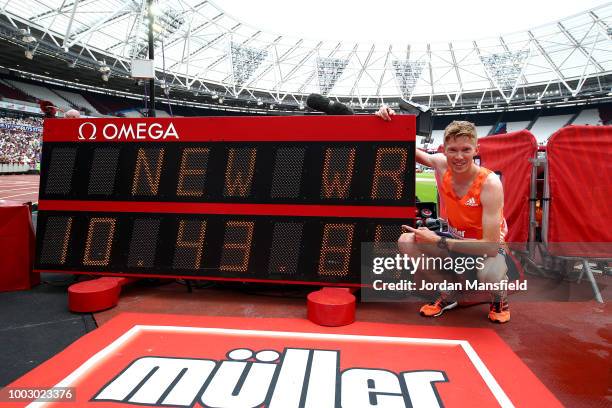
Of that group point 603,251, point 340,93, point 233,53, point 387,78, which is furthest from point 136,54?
point 603,251

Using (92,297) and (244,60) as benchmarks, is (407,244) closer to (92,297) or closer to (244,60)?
(92,297)

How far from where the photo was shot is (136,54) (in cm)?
2525

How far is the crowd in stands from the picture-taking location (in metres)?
24.2

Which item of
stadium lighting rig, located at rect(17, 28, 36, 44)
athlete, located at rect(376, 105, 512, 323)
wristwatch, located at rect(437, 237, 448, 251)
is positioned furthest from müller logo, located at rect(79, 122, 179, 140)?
stadium lighting rig, located at rect(17, 28, 36, 44)

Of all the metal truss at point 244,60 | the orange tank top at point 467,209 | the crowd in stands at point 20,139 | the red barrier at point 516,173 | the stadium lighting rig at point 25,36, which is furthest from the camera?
the metal truss at point 244,60

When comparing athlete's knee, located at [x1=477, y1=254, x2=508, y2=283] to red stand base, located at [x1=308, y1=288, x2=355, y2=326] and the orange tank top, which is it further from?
red stand base, located at [x1=308, y1=288, x2=355, y2=326]

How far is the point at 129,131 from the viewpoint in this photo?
3.49 meters

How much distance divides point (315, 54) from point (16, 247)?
3513cm

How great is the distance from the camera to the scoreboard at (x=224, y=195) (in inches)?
125

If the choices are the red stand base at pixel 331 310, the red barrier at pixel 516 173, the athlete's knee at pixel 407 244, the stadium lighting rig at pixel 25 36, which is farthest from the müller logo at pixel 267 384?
the stadium lighting rig at pixel 25 36

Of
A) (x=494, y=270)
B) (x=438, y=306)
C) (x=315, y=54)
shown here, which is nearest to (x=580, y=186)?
(x=494, y=270)

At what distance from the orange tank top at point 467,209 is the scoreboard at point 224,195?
317 millimetres

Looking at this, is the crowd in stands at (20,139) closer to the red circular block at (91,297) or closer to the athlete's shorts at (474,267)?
the red circular block at (91,297)

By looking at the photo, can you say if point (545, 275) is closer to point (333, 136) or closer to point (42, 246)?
point (333, 136)
